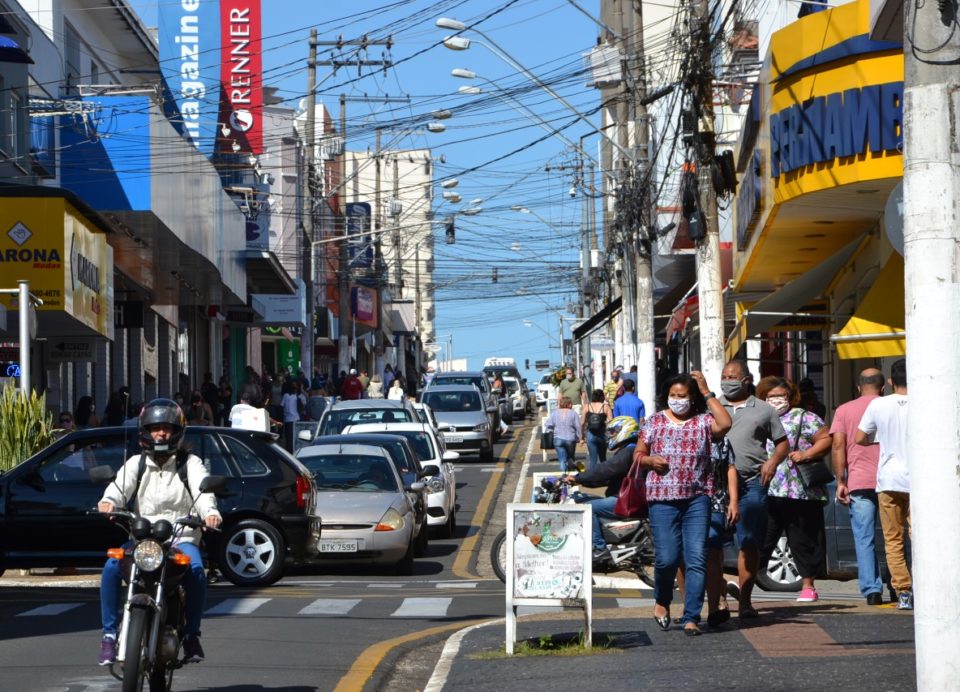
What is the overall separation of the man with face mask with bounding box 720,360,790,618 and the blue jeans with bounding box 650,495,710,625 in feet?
3.68

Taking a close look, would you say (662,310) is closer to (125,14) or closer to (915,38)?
(125,14)

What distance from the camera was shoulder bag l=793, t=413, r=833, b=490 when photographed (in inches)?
490

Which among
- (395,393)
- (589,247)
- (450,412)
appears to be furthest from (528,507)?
(589,247)

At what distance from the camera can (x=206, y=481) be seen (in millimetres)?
8305

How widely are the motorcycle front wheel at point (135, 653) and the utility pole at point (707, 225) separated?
12.4 metres

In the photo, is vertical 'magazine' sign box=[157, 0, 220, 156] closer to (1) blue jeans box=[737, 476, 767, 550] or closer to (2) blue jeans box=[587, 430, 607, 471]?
(2) blue jeans box=[587, 430, 607, 471]

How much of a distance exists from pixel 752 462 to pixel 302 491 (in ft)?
19.2

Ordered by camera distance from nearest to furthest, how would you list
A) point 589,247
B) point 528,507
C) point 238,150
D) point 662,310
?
point 528,507
point 238,150
point 662,310
point 589,247

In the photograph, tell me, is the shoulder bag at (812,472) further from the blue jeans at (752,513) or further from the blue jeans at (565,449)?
the blue jeans at (565,449)

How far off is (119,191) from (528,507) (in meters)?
→ 18.6

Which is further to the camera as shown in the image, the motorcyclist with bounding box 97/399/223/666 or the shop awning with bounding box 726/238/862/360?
the shop awning with bounding box 726/238/862/360

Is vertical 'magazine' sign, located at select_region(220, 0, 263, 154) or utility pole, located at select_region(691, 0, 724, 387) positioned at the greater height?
vertical 'magazine' sign, located at select_region(220, 0, 263, 154)

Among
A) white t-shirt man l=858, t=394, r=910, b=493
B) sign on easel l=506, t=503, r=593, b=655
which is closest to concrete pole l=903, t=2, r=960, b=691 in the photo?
sign on easel l=506, t=503, r=593, b=655

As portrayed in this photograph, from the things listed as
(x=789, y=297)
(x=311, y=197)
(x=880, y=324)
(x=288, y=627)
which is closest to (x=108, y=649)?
(x=288, y=627)
